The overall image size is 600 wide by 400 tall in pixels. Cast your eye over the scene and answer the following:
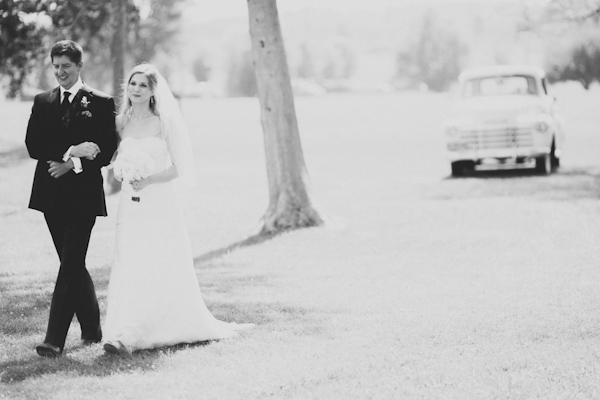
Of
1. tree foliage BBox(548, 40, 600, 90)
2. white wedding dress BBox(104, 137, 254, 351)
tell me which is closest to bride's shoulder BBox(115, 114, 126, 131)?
white wedding dress BBox(104, 137, 254, 351)

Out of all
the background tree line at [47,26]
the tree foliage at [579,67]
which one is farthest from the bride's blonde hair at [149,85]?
the tree foliage at [579,67]

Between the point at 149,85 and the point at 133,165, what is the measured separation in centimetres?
60

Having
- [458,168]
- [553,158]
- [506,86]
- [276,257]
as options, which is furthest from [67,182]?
[553,158]

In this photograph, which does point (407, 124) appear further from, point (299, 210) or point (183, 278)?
point (183, 278)

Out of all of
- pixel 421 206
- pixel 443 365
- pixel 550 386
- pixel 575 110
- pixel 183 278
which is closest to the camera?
pixel 550 386

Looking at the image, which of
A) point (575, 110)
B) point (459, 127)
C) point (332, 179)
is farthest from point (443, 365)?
point (575, 110)

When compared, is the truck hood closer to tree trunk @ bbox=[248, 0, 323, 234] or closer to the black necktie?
tree trunk @ bbox=[248, 0, 323, 234]

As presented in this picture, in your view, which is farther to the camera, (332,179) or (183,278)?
(332,179)

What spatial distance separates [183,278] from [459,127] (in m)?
13.4

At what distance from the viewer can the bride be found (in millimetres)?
6176

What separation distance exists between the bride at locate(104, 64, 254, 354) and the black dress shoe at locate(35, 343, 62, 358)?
1.12ft

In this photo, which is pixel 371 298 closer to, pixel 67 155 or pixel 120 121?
pixel 120 121

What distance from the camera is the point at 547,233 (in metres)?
11.7

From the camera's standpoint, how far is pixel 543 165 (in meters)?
19.4
